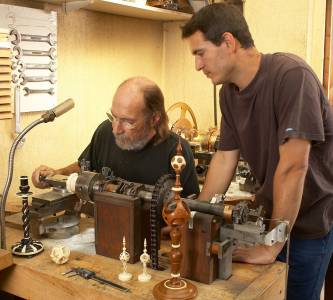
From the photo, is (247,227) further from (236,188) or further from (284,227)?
(236,188)

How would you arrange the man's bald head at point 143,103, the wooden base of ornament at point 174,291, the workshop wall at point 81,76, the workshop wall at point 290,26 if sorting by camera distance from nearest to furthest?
1. the wooden base of ornament at point 174,291
2. the man's bald head at point 143,103
3. the workshop wall at point 81,76
4. the workshop wall at point 290,26

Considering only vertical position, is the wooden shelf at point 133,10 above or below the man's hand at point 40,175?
above

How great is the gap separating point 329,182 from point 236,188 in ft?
2.38

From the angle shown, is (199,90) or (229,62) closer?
(229,62)

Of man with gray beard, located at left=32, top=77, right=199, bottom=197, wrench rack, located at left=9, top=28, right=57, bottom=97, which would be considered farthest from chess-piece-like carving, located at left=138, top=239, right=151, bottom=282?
wrench rack, located at left=9, top=28, right=57, bottom=97

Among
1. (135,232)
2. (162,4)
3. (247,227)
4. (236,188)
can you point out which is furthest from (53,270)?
(162,4)

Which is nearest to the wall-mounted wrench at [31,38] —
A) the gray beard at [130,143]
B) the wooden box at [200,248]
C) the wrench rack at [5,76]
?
the wrench rack at [5,76]

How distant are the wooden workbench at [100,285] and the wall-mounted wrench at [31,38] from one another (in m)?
0.98

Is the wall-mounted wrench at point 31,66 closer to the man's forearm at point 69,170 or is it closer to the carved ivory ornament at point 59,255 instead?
the man's forearm at point 69,170

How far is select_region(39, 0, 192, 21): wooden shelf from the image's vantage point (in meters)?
2.14

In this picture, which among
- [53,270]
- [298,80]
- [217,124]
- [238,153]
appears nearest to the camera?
[53,270]

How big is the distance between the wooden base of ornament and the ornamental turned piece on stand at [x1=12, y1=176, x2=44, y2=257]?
0.44 m

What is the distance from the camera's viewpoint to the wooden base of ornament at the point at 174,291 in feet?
3.59

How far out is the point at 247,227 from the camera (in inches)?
45.5
